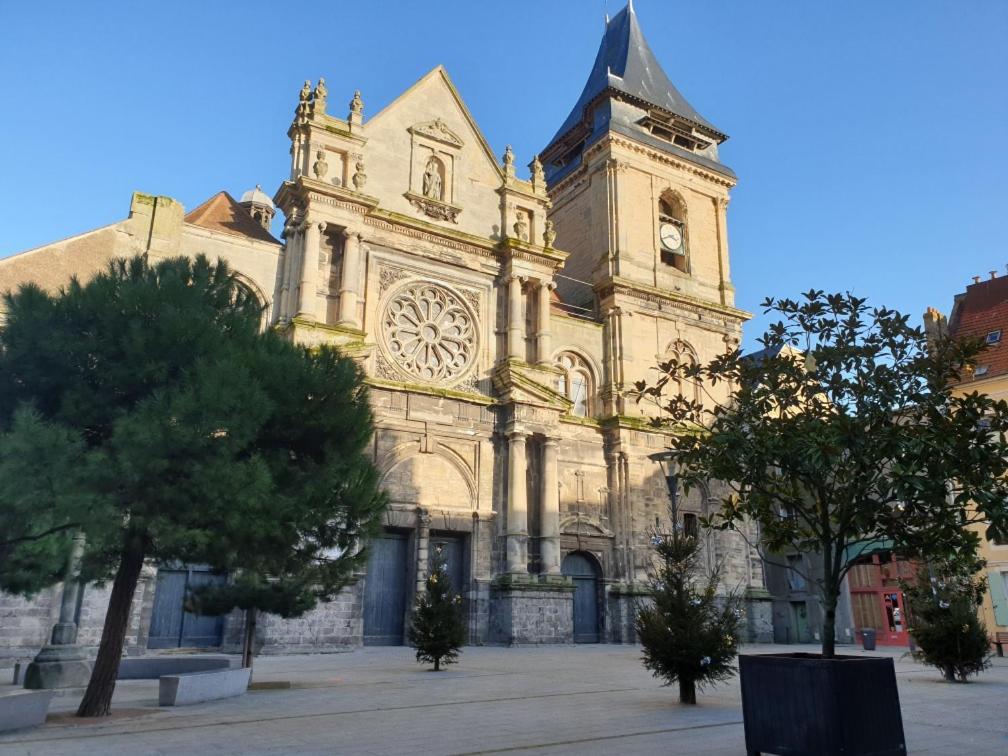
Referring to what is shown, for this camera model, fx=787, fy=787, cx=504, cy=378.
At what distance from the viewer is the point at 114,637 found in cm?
944

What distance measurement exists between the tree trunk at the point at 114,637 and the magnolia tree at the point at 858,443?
262 inches

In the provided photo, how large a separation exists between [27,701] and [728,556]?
2517 centimetres

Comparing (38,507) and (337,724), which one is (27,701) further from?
(337,724)

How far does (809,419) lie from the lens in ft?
24.0

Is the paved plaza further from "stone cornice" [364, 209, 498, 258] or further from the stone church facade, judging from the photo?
"stone cornice" [364, 209, 498, 258]

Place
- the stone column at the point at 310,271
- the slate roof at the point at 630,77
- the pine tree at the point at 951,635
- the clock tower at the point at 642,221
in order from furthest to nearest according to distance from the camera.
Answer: the slate roof at the point at 630,77
the clock tower at the point at 642,221
the stone column at the point at 310,271
the pine tree at the point at 951,635

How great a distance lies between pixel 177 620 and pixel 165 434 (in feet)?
46.7

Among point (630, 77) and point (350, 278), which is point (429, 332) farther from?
point (630, 77)

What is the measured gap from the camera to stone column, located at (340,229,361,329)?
2355 centimetres

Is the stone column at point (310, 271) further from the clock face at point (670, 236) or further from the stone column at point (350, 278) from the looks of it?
the clock face at point (670, 236)

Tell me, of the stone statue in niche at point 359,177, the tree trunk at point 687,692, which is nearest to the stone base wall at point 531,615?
the tree trunk at point 687,692

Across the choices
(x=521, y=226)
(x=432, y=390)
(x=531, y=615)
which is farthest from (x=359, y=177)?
(x=531, y=615)

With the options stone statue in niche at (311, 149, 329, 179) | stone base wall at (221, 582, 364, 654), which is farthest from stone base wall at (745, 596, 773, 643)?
stone statue in niche at (311, 149, 329, 179)

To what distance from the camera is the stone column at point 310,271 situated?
23078mm
